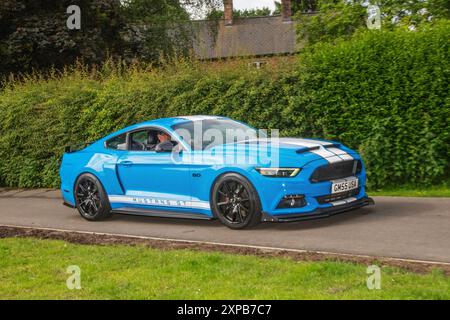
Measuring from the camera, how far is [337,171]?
9.70m

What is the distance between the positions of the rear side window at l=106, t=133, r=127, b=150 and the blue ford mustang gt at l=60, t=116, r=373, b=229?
0.6 inches

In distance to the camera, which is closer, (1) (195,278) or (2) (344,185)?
(1) (195,278)

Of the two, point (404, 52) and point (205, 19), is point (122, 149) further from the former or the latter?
point (205, 19)

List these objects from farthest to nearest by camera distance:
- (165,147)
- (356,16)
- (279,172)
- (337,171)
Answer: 1. (356,16)
2. (165,147)
3. (337,171)
4. (279,172)

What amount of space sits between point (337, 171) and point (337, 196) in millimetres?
365

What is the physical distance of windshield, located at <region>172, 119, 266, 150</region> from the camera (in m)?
10.4

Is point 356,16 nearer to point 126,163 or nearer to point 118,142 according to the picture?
point 118,142

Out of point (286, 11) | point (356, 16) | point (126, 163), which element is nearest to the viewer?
point (126, 163)

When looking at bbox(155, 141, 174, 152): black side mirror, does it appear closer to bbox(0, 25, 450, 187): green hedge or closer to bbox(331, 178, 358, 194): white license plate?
bbox(331, 178, 358, 194): white license plate

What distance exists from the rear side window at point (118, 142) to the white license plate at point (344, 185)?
3.57 m

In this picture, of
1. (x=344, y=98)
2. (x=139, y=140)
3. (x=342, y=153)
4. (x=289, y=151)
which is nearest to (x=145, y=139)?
(x=139, y=140)

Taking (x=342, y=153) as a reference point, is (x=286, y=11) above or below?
above

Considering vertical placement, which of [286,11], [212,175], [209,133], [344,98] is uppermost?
[286,11]
